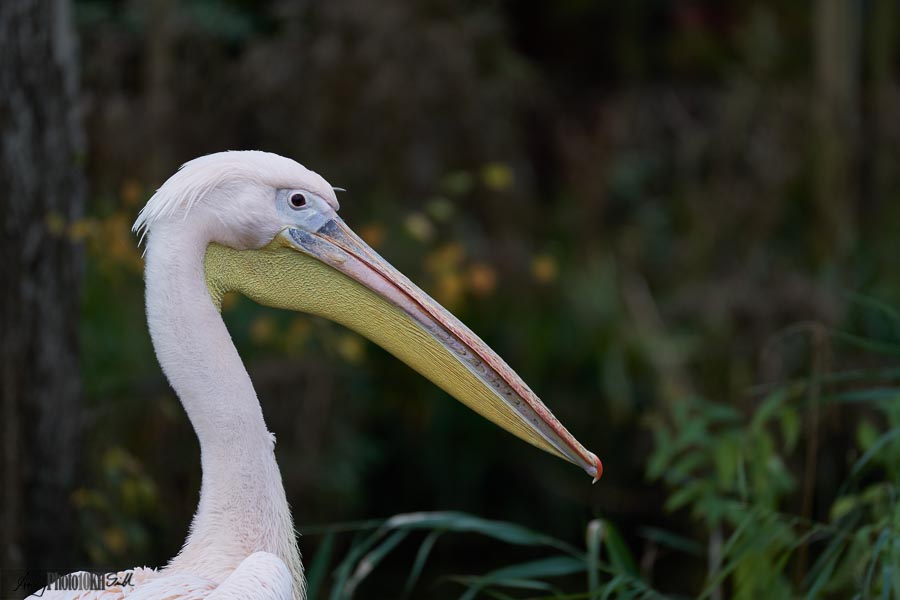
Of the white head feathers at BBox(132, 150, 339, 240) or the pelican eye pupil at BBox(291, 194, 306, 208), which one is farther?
the pelican eye pupil at BBox(291, 194, 306, 208)

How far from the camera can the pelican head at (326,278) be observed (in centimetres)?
244

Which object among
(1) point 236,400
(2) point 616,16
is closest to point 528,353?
(1) point 236,400

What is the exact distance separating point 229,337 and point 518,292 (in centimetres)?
448

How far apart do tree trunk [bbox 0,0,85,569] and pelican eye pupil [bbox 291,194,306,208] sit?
4.73 ft

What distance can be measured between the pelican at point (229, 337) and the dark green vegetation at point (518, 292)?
2.12 ft

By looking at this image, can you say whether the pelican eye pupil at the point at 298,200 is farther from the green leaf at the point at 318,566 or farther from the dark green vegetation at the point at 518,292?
the green leaf at the point at 318,566

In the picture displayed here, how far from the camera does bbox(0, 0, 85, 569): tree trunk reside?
11.5 feet

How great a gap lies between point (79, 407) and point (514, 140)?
5113 millimetres

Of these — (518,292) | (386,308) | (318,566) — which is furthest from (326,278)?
(518,292)

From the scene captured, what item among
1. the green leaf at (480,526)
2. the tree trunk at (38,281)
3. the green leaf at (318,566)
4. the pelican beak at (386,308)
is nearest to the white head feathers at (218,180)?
the pelican beak at (386,308)

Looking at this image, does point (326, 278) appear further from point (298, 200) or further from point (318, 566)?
point (318, 566)

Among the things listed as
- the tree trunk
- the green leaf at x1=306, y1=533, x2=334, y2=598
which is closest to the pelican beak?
the green leaf at x1=306, y1=533, x2=334, y2=598

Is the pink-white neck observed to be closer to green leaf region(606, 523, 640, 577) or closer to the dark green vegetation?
the dark green vegetation

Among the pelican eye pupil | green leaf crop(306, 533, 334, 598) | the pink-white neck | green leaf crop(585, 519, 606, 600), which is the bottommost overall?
green leaf crop(306, 533, 334, 598)
